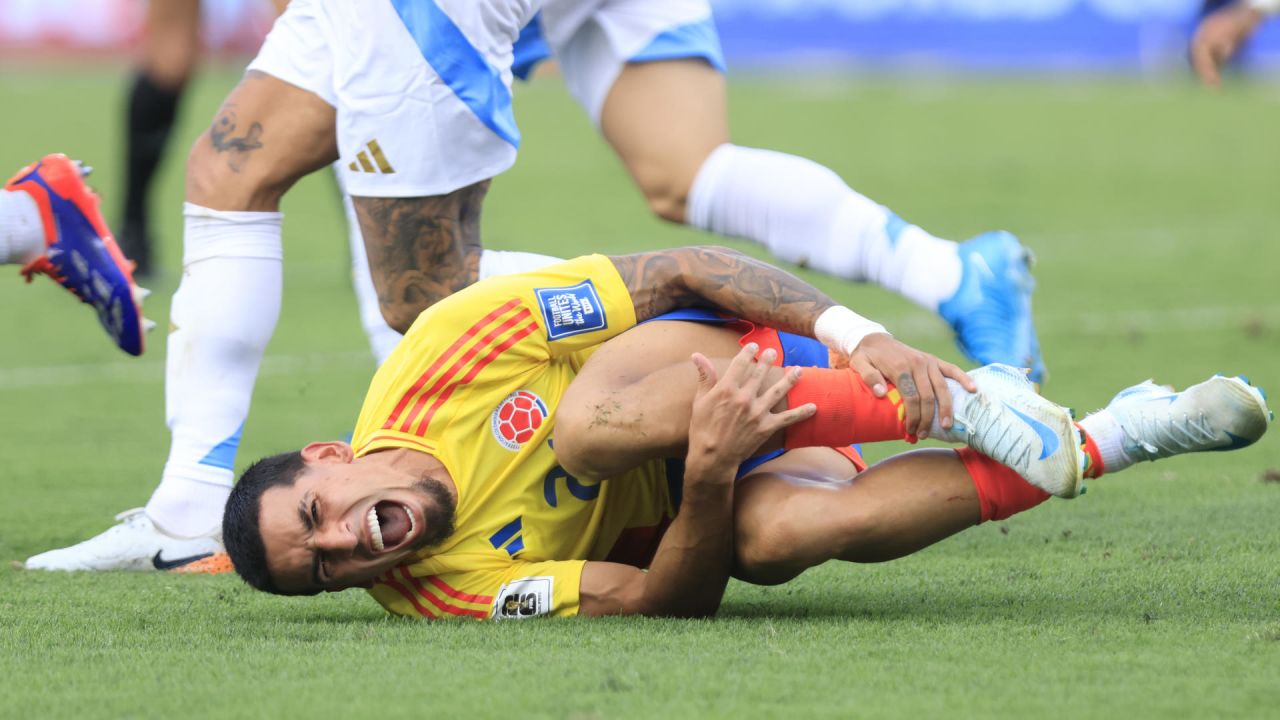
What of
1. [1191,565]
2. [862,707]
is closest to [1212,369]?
[1191,565]

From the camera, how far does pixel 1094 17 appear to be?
20469 mm

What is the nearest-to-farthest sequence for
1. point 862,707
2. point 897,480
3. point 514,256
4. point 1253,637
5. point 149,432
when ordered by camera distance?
1. point 862,707
2. point 1253,637
3. point 897,480
4. point 514,256
5. point 149,432

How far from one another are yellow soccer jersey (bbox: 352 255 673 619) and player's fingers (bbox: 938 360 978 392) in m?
0.56

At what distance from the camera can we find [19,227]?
404cm

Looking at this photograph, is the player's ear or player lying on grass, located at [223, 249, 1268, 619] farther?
the player's ear

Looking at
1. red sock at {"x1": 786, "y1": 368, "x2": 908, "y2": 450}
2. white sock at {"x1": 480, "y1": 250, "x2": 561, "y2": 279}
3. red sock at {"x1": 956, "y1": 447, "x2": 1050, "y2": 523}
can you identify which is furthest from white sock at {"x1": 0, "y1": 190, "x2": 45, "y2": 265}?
red sock at {"x1": 956, "y1": 447, "x2": 1050, "y2": 523}

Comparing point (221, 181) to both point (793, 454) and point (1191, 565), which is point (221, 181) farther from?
point (1191, 565)

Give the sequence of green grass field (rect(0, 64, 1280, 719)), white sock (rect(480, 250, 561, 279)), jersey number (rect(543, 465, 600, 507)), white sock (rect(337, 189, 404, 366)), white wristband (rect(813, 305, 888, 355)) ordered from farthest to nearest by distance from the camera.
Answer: white sock (rect(337, 189, 404, 366)), white sock (rect(480, 250, 561, 279)), jersey number (rect(543, 465, 600, 507)), white wristband (rect(813, 305, 888, 355)), green grass field (rect(0, 64, 1280, 719))

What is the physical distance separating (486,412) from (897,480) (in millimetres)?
706

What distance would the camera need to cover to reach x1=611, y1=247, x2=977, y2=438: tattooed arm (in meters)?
3.00

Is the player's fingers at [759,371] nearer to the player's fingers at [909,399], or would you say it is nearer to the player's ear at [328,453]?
the player's fingers at [909,399]

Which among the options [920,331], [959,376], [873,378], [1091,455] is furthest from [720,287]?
[920,331]

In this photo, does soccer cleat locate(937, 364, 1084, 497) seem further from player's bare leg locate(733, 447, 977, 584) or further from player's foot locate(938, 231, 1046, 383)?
player's foot locate(938, 231, 1046, 383)

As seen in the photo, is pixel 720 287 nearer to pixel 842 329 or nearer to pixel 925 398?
pixel 842 329
